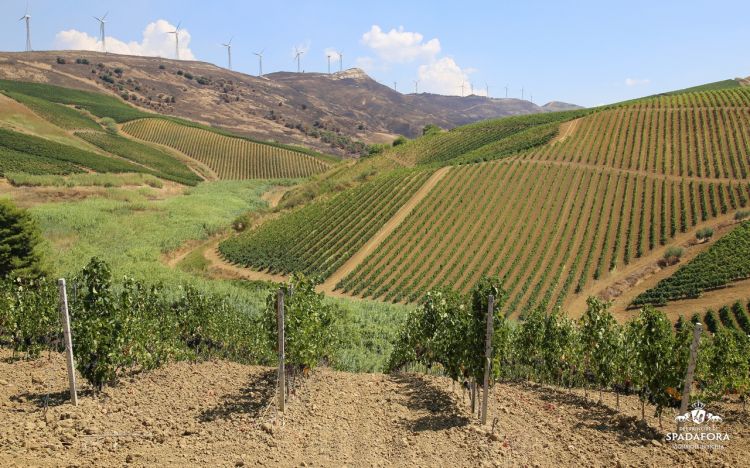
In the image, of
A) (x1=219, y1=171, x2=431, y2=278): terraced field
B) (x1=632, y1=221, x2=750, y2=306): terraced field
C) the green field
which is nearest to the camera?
(x1=632, y1=221, x2=750, y2=306): terraced field

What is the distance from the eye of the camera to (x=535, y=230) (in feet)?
177

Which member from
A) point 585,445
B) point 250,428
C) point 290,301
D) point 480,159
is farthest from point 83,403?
point 480,159

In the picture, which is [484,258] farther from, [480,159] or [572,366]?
[480,159]

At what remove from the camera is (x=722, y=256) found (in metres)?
43.3

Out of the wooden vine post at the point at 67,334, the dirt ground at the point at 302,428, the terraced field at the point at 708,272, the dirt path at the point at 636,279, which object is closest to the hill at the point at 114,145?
the dirt ground at the point at 302,428

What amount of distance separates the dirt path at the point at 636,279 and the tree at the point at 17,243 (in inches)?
1670

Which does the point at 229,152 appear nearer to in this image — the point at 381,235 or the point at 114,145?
the point at 114,145

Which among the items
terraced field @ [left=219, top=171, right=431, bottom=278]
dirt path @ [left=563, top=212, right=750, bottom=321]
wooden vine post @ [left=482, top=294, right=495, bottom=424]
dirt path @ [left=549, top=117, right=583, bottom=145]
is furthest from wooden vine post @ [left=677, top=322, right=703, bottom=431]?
dirt path @ [left=549, top=117, right=583, bottom=145]

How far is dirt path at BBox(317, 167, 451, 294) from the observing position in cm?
5079

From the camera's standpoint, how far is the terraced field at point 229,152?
138 meters

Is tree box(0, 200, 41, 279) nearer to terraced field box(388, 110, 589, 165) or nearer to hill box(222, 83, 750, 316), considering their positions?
hill box(222, 83, 750, 316)

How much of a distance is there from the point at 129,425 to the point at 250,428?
3008mm

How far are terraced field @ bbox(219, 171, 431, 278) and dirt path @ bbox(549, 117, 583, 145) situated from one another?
2556 cm

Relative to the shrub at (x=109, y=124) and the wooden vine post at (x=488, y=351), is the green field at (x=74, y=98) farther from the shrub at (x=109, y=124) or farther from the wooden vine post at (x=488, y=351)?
the wooden vine post at (x=488, y=351)
